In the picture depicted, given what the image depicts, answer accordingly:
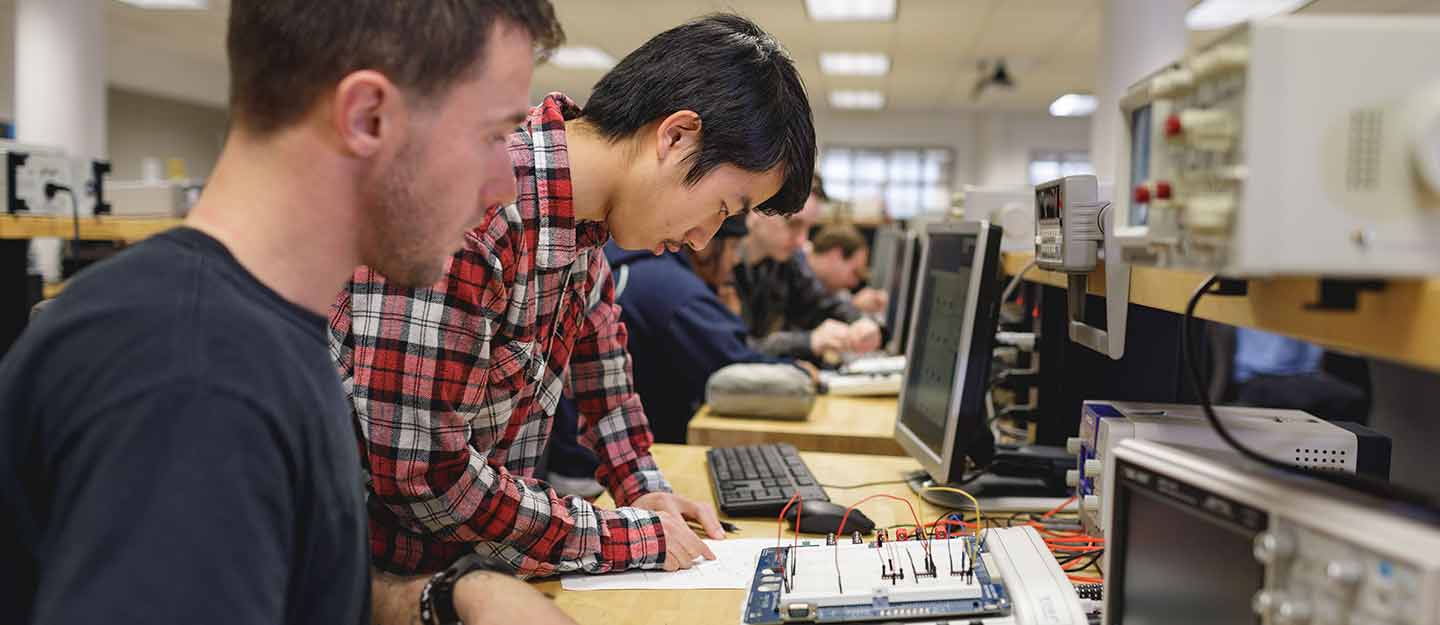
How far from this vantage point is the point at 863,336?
3639mm

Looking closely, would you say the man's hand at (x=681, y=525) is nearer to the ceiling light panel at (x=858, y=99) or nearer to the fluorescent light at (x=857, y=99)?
the ceiling light panel at (x=858, y=99)

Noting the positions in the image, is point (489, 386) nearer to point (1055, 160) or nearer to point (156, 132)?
point (156, 132)

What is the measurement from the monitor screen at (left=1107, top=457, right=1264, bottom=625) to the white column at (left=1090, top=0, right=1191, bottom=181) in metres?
4.56

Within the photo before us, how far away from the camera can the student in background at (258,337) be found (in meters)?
0.63

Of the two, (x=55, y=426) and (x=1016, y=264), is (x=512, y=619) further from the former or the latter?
(x=1016, y=264)

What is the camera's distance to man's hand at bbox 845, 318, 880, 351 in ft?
11.9

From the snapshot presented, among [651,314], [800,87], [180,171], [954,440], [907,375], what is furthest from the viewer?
[180,171]

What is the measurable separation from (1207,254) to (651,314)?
199cm

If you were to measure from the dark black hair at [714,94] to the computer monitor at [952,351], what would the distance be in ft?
1.25

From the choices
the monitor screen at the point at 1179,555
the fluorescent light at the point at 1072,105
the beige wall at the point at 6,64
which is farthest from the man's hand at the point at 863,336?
the fluorescent light at the point at 1072,105

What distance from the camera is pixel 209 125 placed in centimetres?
1268

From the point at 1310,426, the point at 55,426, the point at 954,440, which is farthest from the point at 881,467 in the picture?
the point at 55,426

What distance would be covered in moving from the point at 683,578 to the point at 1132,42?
495cm

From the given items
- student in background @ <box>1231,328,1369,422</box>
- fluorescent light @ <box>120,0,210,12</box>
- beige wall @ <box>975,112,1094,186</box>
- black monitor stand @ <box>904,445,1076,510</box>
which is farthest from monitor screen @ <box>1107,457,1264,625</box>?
beige wall @ <box>975,112,1094,186</box>
